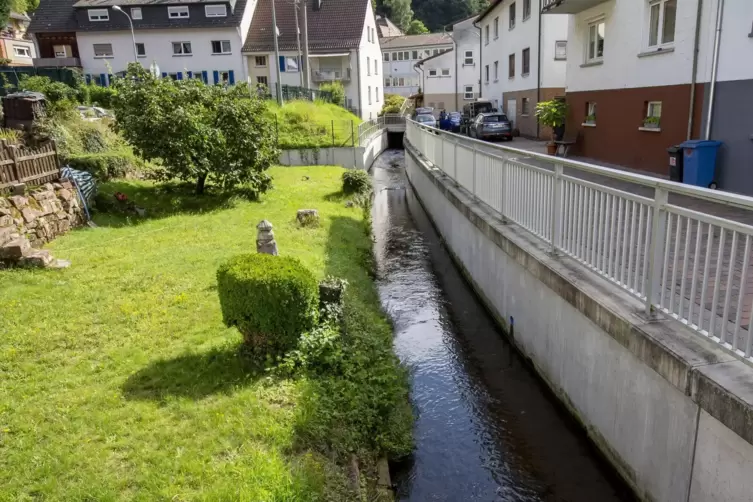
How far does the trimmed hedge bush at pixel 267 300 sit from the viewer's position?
5504mm

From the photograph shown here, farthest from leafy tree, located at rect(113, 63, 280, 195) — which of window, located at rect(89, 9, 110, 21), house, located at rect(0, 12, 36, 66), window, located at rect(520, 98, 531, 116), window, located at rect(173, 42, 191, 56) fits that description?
house, located at rect(0, 12, 36, 66)

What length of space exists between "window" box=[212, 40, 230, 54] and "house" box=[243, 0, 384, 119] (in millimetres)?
1270

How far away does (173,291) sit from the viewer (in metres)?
8.10

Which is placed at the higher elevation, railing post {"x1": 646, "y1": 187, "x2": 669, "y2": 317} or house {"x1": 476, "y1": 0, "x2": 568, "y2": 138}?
house {"x1": 476, "y1": 0, "x2": 568, "y2": 138}

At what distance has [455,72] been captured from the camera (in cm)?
5344

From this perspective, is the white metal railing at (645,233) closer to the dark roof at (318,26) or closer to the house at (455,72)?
the dark roof at (318,26)

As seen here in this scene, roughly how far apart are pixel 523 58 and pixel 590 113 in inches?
461

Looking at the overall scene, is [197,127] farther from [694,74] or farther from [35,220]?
[694,74]

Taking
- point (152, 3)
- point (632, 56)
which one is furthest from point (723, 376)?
point (152, 3)

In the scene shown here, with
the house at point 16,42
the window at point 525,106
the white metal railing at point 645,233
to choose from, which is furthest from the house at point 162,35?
the white metal railing at point 645,233

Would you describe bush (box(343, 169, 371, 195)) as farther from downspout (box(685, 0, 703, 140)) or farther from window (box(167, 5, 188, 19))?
window (box(167, 5, 188, 19))

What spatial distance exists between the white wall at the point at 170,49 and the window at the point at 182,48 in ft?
0.73

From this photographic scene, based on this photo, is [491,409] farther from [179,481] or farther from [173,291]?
[173,291]

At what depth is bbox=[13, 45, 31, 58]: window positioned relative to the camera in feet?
195
